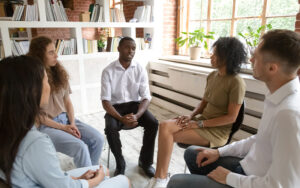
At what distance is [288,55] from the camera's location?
95 cm

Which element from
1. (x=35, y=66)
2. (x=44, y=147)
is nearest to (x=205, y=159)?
(x=44, y=147)

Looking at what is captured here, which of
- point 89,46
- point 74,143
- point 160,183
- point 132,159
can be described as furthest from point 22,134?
point 89,46

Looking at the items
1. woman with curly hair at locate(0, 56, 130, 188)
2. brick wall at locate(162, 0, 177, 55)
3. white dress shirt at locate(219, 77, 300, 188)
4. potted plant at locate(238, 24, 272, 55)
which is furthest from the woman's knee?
brick wall at locate(162, 0, 177, 55)

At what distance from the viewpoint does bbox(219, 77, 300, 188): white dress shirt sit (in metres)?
0.83

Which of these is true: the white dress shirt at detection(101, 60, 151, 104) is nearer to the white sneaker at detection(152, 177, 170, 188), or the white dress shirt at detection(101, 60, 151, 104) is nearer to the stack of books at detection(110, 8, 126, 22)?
the white sneaker at detection(152, 177, 170, 188)

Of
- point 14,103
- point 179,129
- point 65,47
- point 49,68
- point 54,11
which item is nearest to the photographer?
point 14,103

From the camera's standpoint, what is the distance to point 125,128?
6.84 feet

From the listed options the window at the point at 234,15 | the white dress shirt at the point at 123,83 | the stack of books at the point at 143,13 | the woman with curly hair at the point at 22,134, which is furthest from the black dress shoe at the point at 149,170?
the stack of books at the point at 143,13

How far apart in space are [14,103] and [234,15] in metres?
3.29

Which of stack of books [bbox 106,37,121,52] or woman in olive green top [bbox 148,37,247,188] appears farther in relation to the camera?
stack of books [bbox 106,37,121,52]

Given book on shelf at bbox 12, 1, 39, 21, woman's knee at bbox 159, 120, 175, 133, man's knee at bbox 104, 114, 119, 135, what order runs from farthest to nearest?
book on shelf at bbox 12, 1, 39, 21
man's knee at bbox 104, 114, 119, 135
woman's knee at bbox 159, 120, 175, 133

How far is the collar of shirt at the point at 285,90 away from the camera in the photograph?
958mm

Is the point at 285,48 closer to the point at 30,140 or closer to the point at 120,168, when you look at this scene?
the point at 30,140

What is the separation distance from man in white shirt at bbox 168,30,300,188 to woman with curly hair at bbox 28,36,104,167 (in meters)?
0.80
